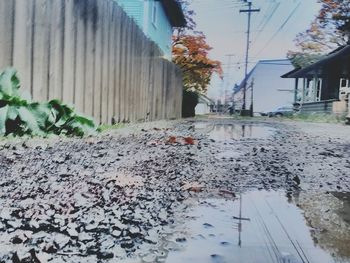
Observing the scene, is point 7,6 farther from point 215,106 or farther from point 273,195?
point 215,106

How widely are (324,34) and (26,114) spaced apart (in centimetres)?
1954

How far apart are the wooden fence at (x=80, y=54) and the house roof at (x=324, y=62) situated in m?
12.0

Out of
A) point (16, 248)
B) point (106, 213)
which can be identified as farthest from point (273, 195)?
point (16, 248)

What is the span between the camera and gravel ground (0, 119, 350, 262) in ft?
3.39

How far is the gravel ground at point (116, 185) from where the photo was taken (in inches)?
40.7

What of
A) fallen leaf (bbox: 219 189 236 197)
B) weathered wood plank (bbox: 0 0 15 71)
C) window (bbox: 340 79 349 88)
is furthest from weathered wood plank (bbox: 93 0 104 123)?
window (bbox: 340 79 349 88)

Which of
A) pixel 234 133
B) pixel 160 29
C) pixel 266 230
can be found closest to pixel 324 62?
pixel 160 29

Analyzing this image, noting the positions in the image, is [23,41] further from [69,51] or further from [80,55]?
[80,55]

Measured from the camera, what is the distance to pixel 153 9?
12.3 m

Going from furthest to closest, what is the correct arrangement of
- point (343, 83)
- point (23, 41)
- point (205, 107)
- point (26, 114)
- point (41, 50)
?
1. point (205, 107)
2. point (343, 83)
3. point (41, 50)
4. point (23, 41)
5. point (26, 114)

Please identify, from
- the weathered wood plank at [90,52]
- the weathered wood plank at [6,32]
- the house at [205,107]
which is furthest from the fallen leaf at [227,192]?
the house at [205,107]

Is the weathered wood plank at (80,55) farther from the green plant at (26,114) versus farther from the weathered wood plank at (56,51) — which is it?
the green plant at (26,114)

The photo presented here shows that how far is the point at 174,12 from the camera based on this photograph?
15602mm

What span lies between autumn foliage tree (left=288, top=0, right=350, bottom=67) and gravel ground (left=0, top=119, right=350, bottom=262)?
14.1 m
